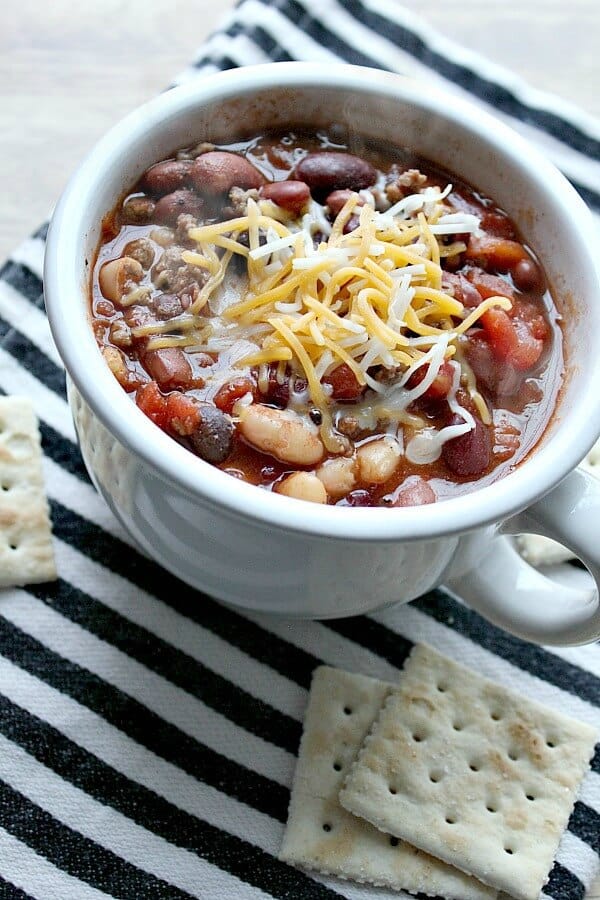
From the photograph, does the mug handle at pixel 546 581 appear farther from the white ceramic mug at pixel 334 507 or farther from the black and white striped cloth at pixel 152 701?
the black and white striped cloth at pixel 152 701

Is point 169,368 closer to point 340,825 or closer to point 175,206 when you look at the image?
point 175,206

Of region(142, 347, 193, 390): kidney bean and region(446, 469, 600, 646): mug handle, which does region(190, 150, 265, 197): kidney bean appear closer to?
region(142, 347, 193, 390): kidney bean

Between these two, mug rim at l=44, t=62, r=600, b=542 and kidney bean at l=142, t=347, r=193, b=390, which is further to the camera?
kidney bean at l=142, t=347, r=193, b=390

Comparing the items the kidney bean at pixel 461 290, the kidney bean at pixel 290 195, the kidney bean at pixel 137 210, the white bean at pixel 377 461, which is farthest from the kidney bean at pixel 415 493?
the kidney bean at pixel 137 210

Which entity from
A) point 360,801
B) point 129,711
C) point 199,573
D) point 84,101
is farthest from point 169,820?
point 84,101

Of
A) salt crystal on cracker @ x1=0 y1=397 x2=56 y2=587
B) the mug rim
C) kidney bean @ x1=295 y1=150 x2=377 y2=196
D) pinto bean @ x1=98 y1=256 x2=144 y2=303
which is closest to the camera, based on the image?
the mug rim

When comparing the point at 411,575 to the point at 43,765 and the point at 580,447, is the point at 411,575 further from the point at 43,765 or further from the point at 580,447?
the point at 43,765

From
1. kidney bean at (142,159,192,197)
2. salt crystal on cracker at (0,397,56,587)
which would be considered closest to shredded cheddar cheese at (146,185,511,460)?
kidney bean at (142,159,192,197)
